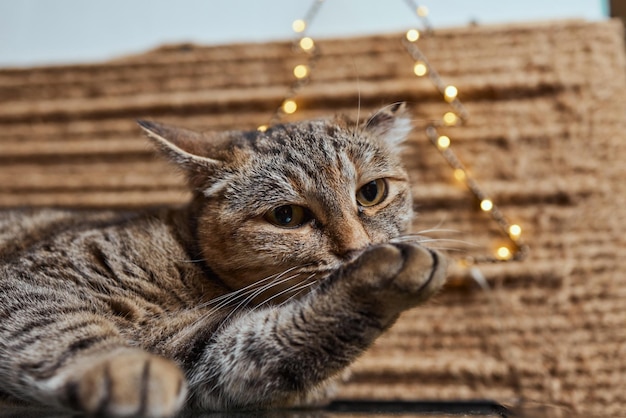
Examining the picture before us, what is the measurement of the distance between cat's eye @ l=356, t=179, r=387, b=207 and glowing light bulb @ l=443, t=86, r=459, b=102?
0.51 meters

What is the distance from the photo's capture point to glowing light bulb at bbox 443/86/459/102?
1356 millimetres

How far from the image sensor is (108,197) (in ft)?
4.69

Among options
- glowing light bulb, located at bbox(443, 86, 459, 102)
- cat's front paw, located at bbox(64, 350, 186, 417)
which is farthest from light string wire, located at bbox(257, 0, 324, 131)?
cat's front paw, located at bbox(64, 350, 186, 417)

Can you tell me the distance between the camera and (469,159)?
1385mm

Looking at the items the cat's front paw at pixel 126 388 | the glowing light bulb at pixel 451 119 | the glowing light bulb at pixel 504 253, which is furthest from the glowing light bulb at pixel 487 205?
the cat's front paw at pixel 126 388

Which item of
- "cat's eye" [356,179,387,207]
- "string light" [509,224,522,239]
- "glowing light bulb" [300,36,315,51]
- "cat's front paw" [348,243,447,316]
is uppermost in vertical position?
"glowing light bulb" [300,36,315,51]

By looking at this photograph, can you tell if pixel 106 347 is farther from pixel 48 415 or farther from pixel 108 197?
pixel 108 197

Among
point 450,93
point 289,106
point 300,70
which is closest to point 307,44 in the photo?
point 300,70

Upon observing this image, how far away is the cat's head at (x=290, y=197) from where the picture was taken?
85 centimetres

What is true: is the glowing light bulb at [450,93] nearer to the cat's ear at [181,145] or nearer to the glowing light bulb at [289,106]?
the glowing light bulb at [289,106]

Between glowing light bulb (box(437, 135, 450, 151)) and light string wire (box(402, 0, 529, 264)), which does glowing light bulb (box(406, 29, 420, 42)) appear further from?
glowing light bulb (box(437, 135, 450, 151))

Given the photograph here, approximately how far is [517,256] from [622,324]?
0.29 meters

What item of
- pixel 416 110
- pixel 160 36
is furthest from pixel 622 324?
pixel 160 36

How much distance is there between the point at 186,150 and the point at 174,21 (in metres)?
0.81
